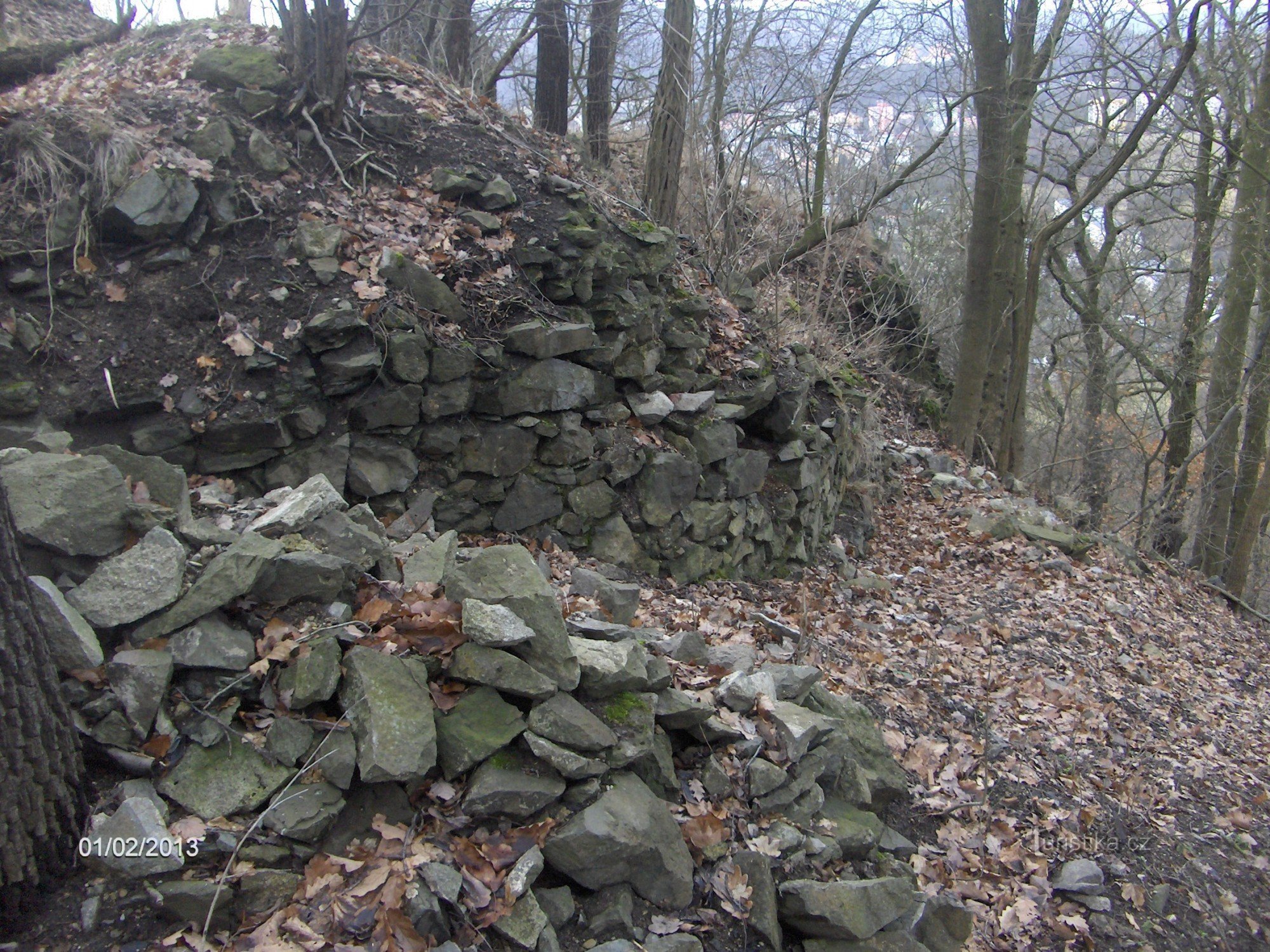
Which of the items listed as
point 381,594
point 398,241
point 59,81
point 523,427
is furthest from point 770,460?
point 59,81

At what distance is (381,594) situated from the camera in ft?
12.2

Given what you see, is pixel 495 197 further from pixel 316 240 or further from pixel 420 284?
pixel 316 240

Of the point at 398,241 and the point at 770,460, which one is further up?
the point at 398,241

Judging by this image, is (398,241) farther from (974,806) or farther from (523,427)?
(974,806)

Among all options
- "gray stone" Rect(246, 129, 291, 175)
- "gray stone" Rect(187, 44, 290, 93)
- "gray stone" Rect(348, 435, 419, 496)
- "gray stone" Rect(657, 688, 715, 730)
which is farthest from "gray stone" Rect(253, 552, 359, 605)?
"gray stone" Rect(187, 44, 290, 93)

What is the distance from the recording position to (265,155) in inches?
255

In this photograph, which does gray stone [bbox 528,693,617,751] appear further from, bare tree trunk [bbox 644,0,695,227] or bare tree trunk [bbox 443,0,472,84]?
bare tree trunk [bbox 443,0,472,84]

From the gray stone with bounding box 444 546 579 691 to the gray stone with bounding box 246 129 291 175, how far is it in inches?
174

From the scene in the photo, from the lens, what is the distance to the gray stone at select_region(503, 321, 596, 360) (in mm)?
6410

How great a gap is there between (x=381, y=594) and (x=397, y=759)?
92 cm

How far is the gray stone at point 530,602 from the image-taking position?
353 centimetres

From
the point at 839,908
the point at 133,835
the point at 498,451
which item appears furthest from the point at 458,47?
the point at 839,908

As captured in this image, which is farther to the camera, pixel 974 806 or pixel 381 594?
pixel 974 806

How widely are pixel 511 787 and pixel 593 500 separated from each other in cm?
372
